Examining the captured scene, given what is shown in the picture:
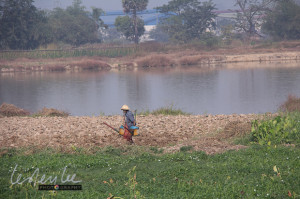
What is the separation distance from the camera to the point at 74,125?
40.0 ft

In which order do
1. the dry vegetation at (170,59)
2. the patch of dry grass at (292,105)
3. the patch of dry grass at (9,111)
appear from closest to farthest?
1. the patch of dry grass at (292,105)
2. the patch of dry grass at (9,111)
3. the dry vegetation at (170,59)

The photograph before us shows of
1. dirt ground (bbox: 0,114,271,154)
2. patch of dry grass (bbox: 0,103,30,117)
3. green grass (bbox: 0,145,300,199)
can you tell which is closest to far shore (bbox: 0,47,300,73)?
patch of dry grass (bbox: 0,103,30,117)

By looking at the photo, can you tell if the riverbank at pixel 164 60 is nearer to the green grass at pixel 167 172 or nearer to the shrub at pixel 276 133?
the shrub at pixel 276 133

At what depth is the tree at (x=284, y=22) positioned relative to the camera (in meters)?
55.2

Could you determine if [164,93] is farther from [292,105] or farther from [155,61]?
[155,61]

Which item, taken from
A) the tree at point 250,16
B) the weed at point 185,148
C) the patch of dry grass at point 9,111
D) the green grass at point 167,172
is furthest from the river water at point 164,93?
the tree at point 250,16

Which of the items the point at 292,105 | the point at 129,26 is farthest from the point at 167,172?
the point at 129,26

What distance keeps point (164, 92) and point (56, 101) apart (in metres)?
6.64

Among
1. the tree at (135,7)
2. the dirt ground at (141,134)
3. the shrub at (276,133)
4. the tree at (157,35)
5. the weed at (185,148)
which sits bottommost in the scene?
the dirt ground at (141,134)

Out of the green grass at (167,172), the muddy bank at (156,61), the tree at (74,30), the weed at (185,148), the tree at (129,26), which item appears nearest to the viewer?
the green grass at (167,172)

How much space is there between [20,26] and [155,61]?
64.8 feet

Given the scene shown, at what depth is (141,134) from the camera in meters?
10.7

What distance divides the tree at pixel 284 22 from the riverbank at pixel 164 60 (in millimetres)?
4362

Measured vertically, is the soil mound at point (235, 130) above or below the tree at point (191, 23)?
below
